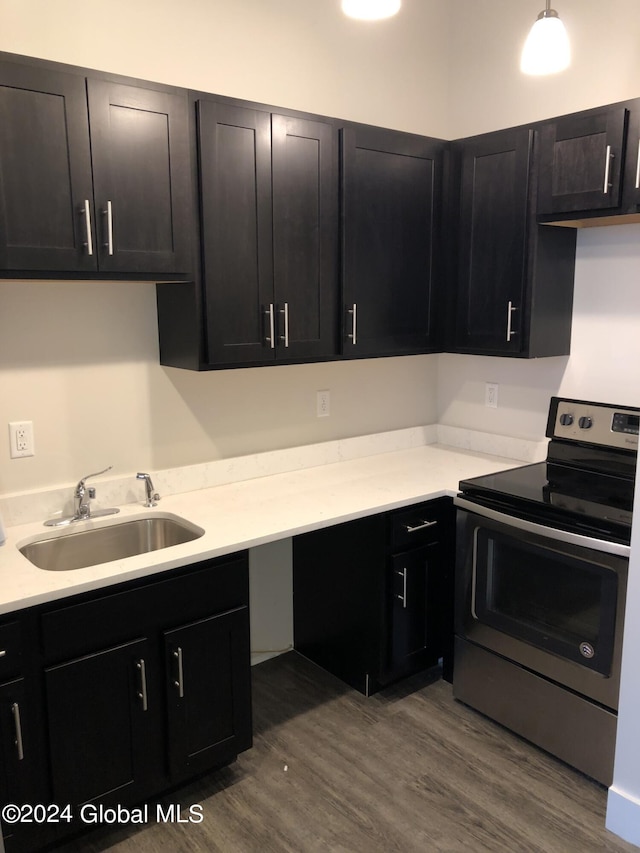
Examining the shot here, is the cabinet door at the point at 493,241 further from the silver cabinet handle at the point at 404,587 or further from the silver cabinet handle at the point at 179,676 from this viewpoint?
the silver cabinet handle at the point at 179,676

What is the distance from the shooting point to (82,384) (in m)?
2.34

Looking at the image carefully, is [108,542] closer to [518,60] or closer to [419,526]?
[419,526]

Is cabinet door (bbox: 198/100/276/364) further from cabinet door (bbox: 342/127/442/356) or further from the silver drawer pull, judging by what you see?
the silver drawer pull

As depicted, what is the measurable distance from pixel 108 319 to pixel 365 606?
145 cm

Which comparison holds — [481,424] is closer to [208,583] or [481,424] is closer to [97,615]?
[208,583]

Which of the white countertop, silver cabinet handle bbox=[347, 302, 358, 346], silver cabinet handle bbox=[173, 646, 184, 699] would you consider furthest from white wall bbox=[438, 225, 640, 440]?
silver cabinet handle bbox=[173, 646, 184, 699]

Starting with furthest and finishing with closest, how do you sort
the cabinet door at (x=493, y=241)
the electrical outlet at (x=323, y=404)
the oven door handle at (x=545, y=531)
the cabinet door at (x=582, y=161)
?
the electrical outlet at (x=323, y=404) < the cabinet door at (x=493, y=241) < the cabinet door at (x=582, y=161) < the oven door handle at (x=545, y=531)

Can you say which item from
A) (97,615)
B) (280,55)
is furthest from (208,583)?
(280,55)


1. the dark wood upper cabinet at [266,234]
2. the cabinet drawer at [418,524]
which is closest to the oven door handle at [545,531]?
the cabinet drawer at [418,524]

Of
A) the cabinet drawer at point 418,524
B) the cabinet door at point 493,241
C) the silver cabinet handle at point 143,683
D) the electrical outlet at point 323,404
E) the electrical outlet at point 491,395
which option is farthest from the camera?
the electrical outlet at point 491,395

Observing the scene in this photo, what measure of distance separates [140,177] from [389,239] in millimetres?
1073

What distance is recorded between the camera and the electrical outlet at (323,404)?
3.01m

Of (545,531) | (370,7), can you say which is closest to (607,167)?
(370,7)

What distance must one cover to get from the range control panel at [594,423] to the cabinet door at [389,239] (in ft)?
2.01
